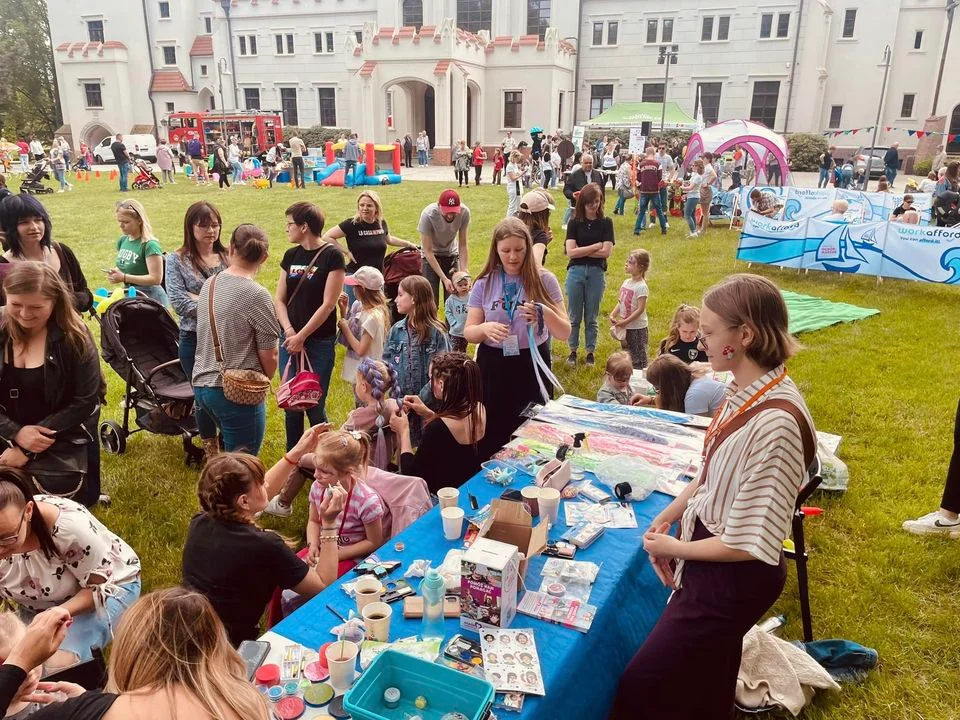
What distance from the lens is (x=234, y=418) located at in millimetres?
4316

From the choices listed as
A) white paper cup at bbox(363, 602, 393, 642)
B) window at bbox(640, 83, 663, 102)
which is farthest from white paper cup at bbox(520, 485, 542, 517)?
window at bbox(640, 83, 663, 102)

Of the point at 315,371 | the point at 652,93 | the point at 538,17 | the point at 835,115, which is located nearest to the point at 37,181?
the point at 315,371

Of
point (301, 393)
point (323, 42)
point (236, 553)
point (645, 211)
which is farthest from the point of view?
point (323, 42)

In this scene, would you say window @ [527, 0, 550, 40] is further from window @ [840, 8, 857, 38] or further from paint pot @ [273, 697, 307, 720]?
paint pot @ [273, 697, 307, 720]

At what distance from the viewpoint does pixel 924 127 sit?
3384 centimetres

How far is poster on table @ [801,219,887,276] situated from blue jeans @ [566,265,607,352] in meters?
6.11

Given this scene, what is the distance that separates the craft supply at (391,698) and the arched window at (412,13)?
42616mm

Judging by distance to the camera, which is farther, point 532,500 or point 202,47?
point 202,47

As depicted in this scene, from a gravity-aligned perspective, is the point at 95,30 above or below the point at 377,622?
above

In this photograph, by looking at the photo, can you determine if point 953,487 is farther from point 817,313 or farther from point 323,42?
point 323,42

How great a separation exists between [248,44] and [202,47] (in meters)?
3.75

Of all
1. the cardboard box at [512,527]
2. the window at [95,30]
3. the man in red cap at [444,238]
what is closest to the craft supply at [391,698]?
the cardboard box at [512,527]

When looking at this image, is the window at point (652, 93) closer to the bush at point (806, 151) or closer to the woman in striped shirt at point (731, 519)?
the bush at point (806, 151)

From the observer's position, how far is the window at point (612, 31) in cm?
3781
